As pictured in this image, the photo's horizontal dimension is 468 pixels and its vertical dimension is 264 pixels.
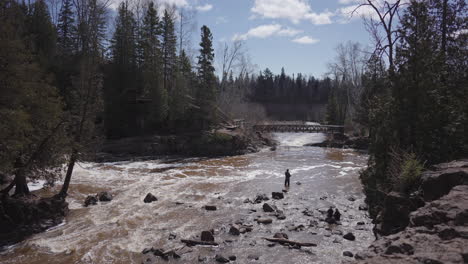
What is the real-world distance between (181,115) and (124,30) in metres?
16.0

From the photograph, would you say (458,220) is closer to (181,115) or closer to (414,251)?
(414,251)

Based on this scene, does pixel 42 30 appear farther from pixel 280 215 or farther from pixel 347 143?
pixel 347 143

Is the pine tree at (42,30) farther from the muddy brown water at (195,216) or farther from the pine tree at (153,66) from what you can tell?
the muddy brown water at (195,216)

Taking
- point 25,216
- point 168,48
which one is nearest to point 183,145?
point 168,48

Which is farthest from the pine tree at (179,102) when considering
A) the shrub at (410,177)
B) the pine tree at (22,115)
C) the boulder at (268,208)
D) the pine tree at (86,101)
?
the shrub at (410,177)

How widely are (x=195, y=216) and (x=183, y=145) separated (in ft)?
70.8

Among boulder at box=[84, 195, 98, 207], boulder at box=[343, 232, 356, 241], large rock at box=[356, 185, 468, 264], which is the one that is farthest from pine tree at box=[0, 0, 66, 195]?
boulder at box=[343, 232, 356, 241]

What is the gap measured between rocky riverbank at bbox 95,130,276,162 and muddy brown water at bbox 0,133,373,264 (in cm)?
682

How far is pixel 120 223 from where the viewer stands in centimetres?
1297

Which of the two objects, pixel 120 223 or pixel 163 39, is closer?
pixel 120 223

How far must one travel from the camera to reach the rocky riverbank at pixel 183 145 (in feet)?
109

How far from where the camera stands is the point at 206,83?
132 feet

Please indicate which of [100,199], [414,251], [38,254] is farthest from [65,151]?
[414,251]

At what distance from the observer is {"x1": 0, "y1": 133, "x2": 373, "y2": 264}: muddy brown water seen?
404 inches
